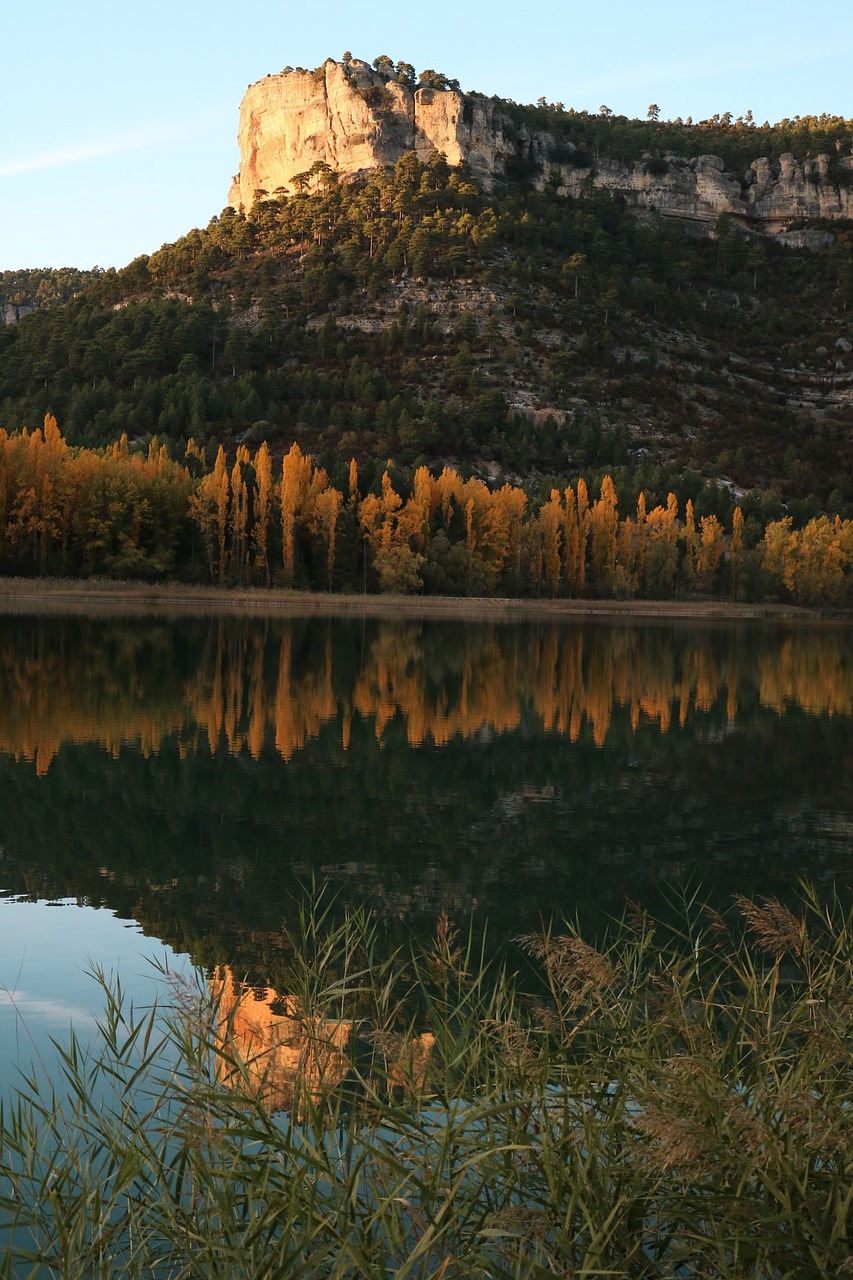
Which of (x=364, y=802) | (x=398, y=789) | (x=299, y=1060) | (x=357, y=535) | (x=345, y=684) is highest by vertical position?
(x=299, y=1060)

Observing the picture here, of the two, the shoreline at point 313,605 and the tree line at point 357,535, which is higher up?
the tree line at point 357,535

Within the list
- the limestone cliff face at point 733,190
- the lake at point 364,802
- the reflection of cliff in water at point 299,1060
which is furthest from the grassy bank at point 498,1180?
the limestone cliff face at point 733,190

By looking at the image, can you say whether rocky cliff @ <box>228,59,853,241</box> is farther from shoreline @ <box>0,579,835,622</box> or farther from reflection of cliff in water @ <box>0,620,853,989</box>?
reflection of cliff in water @ <box>0,620,853,989</box>

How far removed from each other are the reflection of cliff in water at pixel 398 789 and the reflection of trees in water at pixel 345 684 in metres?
0.14

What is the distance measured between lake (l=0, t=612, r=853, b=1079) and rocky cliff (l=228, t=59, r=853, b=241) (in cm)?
14861

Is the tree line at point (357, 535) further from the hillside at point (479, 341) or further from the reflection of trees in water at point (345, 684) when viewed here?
the reflection of trees in water at point (345, 684)

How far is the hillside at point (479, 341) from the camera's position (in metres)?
111

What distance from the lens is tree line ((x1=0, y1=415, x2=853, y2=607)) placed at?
67.0 metres

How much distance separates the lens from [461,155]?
160 meters

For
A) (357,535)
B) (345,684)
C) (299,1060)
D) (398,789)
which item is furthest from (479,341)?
(299,1060)

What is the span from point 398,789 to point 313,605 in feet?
183

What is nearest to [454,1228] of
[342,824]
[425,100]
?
[342,824]

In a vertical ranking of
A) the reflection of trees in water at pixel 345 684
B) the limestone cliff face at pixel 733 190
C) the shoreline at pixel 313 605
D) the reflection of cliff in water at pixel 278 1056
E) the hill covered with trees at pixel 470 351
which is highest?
the limestone cliff face at pixel 733 190

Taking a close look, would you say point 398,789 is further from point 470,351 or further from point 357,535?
point 470,351
